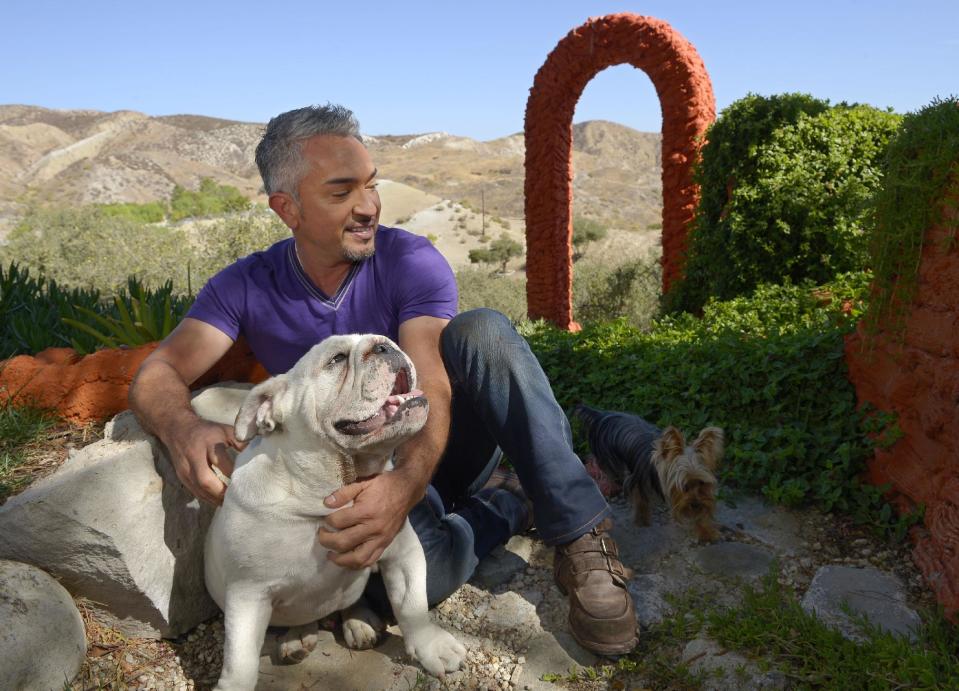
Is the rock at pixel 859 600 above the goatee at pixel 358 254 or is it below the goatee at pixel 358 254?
below

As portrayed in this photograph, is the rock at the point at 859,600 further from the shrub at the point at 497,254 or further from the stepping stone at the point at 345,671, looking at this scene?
the shrub at the point at 497,254

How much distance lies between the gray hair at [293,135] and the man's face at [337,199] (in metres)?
0.03

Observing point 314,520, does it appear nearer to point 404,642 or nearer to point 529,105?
point 404,642

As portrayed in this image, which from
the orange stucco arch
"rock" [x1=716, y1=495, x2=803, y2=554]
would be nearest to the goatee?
"rock" [x1=716, y1=495, x2=803, y2=554]

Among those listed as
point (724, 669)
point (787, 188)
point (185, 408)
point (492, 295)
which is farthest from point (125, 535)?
point (492, 295)

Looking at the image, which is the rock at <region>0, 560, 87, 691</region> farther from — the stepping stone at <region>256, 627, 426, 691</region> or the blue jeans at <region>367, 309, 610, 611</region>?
the blue jeans at <region>367, 309, 610, 611</region>

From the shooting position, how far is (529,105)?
9.27 metres

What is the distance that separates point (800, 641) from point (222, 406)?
2308 mm

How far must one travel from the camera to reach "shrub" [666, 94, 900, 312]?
612 centimetres

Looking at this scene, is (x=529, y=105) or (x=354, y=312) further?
(x=529, y=105)

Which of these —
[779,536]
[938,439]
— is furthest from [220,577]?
[938,439]

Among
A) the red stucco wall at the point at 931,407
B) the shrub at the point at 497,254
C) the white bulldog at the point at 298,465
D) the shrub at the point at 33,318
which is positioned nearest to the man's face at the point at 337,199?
the white bulldog at the point at 298,465

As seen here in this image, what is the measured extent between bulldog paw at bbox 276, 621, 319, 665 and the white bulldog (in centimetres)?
26

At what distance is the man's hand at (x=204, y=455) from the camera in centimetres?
220
